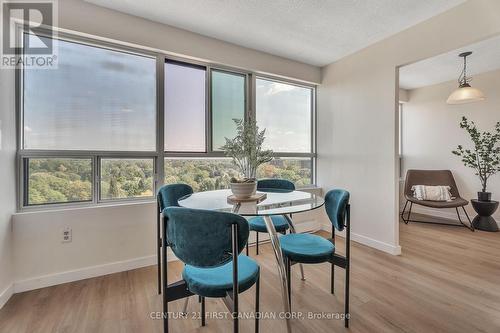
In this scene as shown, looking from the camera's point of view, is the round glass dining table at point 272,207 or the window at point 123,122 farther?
the window at point 123,122

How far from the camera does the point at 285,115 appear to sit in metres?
3.71

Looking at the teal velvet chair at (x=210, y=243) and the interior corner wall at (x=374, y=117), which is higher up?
the interior corner wall at (x=374, y=117)

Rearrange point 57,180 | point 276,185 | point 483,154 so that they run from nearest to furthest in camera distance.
Answer: 1. point 57,180
2. point 276,185
3. point 483,154

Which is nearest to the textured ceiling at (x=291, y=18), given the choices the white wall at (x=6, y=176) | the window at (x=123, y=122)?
the window at (x=123, y=122)

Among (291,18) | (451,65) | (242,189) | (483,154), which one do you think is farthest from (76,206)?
(483,154)

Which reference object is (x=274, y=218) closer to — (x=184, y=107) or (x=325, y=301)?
(x=325, y=301)

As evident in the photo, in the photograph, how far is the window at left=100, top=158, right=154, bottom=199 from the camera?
2465mm

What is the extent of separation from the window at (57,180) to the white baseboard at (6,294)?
698 millimetres

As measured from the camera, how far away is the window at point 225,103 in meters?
3.08

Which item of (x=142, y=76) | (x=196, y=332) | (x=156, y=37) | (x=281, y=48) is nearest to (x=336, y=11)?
(x=281, y=48)

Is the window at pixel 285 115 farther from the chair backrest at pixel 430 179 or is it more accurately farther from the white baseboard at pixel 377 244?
the chair backrest at pixel 430 179

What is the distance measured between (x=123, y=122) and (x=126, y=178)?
60 centimetres

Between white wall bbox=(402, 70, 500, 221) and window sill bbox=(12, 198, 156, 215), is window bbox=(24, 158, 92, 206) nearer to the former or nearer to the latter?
window sill bbox=(12, 198, 156, 215)

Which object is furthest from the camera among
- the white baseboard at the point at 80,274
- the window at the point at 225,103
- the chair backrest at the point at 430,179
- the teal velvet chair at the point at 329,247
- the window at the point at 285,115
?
the chair backrest at the point at 430,179
